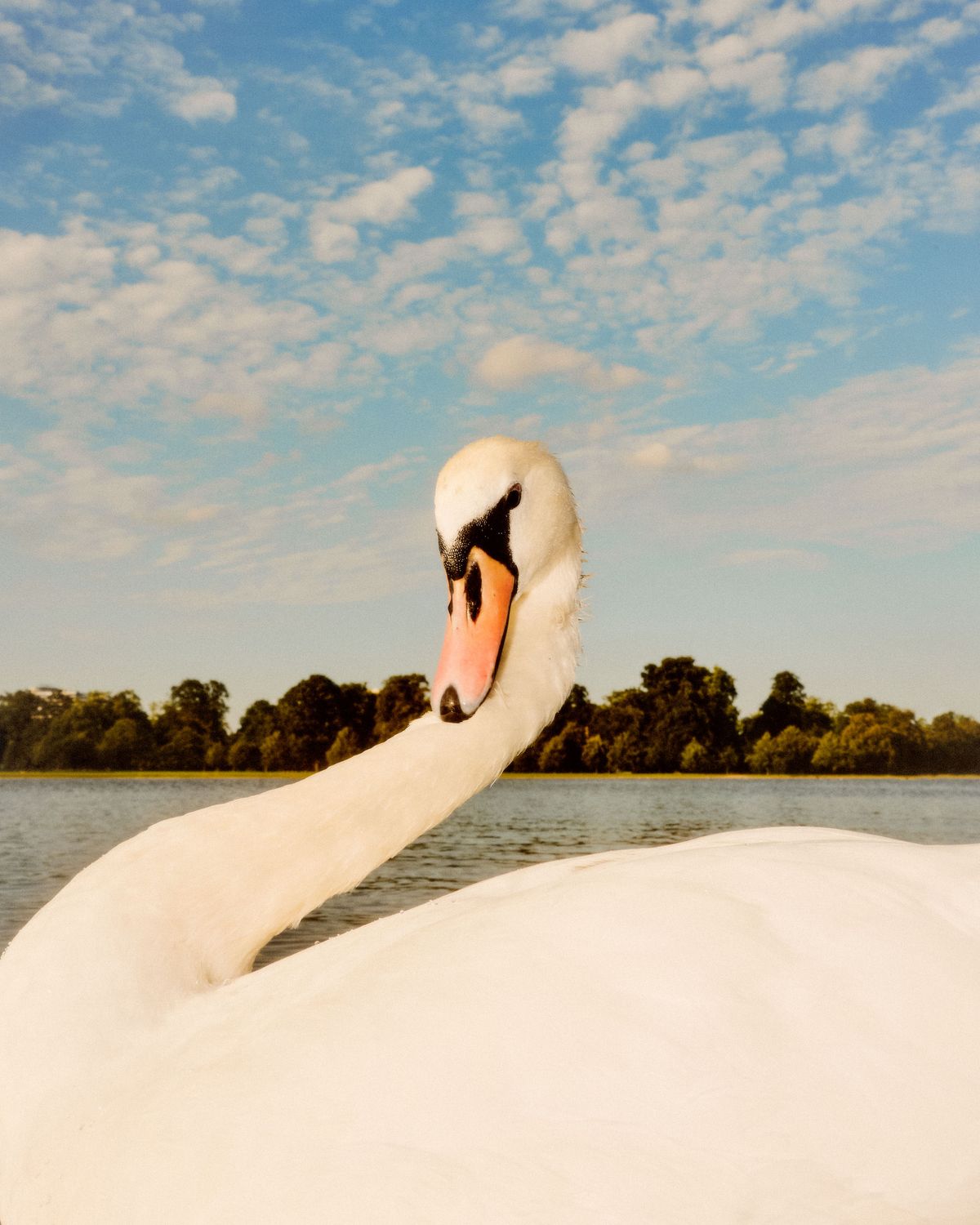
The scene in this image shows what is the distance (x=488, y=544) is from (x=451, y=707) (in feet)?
2.03

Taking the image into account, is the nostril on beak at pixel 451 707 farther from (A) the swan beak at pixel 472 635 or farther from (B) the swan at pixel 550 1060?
(B) the swan at pixel 550 1060

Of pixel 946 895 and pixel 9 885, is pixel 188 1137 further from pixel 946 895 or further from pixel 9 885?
pixel 9 885

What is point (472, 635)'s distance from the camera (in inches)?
145

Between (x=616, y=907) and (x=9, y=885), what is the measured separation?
710 inches

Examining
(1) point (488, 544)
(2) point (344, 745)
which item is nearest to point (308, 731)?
(2) point (344, 745)

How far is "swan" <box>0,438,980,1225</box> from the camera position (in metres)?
2.20

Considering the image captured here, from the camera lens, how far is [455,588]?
3.77 meters

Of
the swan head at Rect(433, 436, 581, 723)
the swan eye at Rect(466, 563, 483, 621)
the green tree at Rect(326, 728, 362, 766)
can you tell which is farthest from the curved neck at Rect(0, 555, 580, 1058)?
the green tree at Rect(326, 728, 362, 766)

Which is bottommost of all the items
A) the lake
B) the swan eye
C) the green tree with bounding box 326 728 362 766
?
the lake

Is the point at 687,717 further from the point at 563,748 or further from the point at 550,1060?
the point at 550,1060

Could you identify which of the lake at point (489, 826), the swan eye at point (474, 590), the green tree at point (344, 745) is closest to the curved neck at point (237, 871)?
the swan eye at point (474, 590)

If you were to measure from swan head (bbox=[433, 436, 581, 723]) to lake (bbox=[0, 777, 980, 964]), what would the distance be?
9.44m

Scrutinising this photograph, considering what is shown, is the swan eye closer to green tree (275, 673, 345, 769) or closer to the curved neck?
the curved neck

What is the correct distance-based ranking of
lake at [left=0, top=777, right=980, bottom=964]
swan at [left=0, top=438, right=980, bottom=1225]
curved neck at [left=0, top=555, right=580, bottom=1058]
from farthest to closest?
lake at [left=0, top=777, right=980, bottom=964]
curved neck at [left=0, top=555, right=580, bottom=1058]
swan at [left=0, top=438, right=980, bottom=1225]
